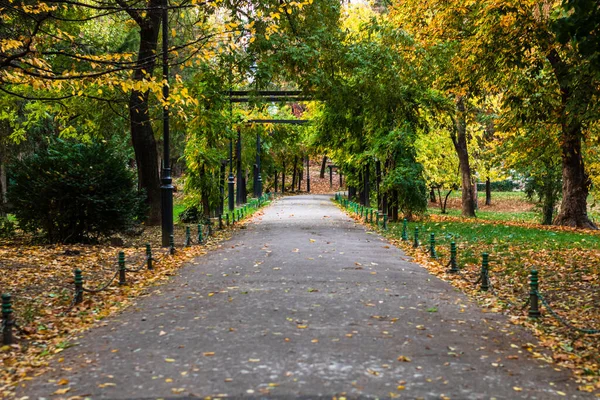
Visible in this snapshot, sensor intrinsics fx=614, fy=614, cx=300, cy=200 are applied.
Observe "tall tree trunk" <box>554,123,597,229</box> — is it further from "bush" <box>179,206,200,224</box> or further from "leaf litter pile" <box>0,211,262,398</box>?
"bush" <box>179,206,200,224</box>

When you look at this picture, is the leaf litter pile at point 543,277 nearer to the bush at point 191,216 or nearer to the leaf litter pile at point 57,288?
the leaf litter pile at point 57,288

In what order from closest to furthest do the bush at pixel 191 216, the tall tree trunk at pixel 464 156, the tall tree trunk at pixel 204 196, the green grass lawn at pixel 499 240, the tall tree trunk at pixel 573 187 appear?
1. the green grass lawn at pixel 499 240
2. the tall tree trunk at pixel 573 187
3. the tall tree trunk at pixel 204 196
4. the bush at pixel 191 216
5. the tall tree trunk at pixel 464 156

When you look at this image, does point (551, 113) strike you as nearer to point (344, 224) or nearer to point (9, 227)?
point (344, 224)

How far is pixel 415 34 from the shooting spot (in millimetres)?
25562

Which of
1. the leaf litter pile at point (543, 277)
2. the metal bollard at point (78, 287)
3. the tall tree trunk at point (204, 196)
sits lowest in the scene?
the leaf litter pile at point (543, 277)

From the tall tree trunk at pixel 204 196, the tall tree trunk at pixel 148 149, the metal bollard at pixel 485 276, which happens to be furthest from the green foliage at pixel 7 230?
the metal bollard at pixel 485 276

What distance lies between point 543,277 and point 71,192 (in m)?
12.0

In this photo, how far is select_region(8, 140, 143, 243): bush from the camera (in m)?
16.5

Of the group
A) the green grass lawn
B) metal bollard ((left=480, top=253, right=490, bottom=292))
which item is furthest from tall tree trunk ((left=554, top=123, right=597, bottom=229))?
metal bollard ((left=480, top=253, right=490, bottom=292))

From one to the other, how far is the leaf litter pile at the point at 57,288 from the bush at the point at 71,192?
28.5 inches

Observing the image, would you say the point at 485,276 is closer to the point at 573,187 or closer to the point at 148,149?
the point at 148,149

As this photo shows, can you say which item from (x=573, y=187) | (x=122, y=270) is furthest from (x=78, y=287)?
(x=573, y=187)

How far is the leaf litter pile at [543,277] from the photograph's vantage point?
734 cm

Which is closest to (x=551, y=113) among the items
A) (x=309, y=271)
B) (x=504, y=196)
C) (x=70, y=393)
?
(x=309, y=271)
